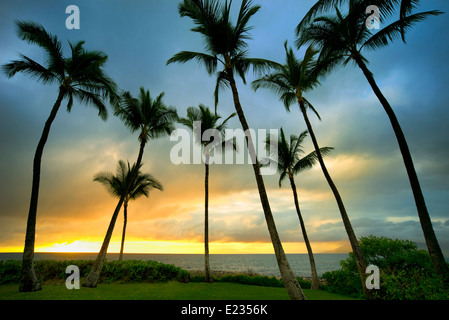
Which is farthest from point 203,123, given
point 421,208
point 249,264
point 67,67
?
point 249,264

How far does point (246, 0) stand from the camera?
9031 mm

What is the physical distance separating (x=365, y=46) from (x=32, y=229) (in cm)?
1657

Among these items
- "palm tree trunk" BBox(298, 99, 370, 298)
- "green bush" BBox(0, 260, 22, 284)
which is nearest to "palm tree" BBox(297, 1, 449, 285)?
"palm tree trunk" BBox(298, 99, 370, 298)

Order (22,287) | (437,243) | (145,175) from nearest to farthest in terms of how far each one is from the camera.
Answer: (437,243) → (22,287) → (145,175)

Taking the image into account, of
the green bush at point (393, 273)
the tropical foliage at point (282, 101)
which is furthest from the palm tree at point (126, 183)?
the green bush at point (393, 273)

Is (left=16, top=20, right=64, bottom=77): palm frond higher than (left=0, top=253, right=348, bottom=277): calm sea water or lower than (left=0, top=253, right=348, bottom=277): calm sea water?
higher

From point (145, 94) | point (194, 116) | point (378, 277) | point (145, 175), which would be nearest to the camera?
point (378, 277)

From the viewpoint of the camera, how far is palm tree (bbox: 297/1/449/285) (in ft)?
21.8

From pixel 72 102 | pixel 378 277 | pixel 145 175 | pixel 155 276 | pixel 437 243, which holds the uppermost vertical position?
pixel 72 102

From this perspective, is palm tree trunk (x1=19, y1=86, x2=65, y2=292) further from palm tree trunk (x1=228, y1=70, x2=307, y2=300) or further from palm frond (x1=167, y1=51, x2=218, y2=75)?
palm tree trunk (x1=228, y1=70, x2=307, y2=300)

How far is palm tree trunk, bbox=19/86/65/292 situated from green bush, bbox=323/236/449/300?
1329 centimetres
